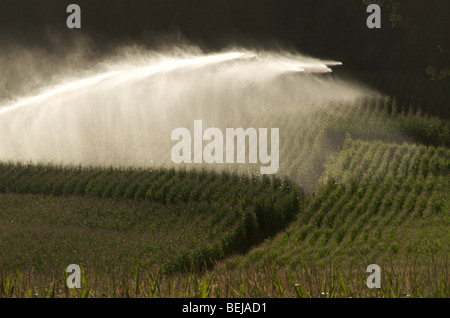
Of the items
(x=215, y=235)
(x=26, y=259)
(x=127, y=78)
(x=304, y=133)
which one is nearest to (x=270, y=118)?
(x=304, y=133)

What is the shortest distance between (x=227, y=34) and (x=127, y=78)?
20813 mm

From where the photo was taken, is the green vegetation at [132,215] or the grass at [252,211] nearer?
the grass at [252,211]

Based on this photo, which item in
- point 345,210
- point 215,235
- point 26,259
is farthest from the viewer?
point 345,210

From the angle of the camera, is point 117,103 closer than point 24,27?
Yes

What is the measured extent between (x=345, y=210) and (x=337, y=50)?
87.4 ft

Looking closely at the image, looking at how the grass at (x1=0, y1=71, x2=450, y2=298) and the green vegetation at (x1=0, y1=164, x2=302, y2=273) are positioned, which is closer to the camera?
the grass at (x1=0, y1=71, x2=450, y2=298)

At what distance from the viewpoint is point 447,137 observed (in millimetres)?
31266

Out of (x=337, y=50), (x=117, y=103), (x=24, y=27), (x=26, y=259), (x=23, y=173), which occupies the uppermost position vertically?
(x=24, y=27)

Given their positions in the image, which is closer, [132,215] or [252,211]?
[252,211]
